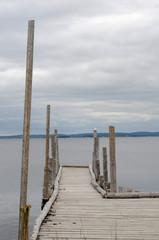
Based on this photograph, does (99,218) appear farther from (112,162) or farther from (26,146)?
(112,162)

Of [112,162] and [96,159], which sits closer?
[112,162]

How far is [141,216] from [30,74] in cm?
409

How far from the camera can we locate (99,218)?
7520 mm

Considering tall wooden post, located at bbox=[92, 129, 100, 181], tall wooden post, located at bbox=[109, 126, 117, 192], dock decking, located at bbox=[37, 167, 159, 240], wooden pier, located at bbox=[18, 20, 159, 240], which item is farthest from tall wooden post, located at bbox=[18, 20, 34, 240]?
tall wooden post, located at bbox=[92, 129, 100, 181]

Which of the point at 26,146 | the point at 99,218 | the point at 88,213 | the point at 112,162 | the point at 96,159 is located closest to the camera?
the point at 26,146

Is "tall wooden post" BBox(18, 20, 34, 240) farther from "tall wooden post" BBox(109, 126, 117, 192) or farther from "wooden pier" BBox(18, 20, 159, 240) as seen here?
"tall wooden post" BBox(109, 126, 117, 192)

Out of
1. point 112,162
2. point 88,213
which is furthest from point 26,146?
point 112,162

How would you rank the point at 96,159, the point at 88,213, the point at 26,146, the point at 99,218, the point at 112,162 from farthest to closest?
1. the point at 96,159
2. the point at 112,162
3. the point at 88,213
4. the point at 99,218
5. the point at 26,146

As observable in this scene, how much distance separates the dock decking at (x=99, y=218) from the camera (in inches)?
247

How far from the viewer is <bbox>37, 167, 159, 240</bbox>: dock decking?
628 cm

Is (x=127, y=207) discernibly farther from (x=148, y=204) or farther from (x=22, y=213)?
(x=22, y=213)

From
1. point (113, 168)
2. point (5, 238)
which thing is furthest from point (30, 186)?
point (113, 168)

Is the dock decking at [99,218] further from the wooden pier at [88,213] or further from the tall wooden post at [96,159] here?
the tall wooden post at [96,159]

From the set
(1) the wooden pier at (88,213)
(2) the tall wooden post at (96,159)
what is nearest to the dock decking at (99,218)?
(1) the wooden pier at (88,213)
